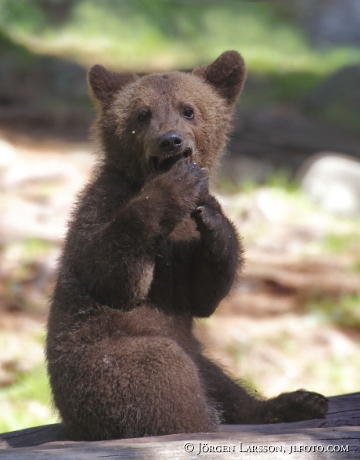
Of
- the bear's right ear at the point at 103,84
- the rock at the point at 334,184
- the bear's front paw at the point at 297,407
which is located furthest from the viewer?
the rock at the point at 334,184

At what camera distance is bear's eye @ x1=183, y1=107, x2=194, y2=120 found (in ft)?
15.0

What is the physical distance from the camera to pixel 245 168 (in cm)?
1297

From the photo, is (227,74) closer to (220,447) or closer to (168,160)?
(168,160)

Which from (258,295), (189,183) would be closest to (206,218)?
(189,183)

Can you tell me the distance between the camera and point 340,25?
960 inches

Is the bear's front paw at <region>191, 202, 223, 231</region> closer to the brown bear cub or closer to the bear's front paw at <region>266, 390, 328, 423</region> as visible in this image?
the brown bear cub

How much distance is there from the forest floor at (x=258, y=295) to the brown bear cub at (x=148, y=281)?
2035 mm

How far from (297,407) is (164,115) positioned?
188cm

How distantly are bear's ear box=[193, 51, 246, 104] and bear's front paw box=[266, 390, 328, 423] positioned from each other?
76.1 inches

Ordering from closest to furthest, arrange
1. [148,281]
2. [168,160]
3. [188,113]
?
[148,281] < [168,160] < [188,113]

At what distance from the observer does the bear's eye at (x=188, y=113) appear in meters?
4.56

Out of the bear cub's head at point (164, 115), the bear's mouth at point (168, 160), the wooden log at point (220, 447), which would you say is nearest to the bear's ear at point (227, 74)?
the bear cub's head at point (164, 115)

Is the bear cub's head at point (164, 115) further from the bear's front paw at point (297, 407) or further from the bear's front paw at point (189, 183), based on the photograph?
the bear's front paw at point (297, 407)

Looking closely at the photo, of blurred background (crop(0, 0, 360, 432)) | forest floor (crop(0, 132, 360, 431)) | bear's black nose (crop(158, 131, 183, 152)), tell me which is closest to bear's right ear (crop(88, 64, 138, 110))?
bear's black nose (crop(158, 131, 183, 152))
